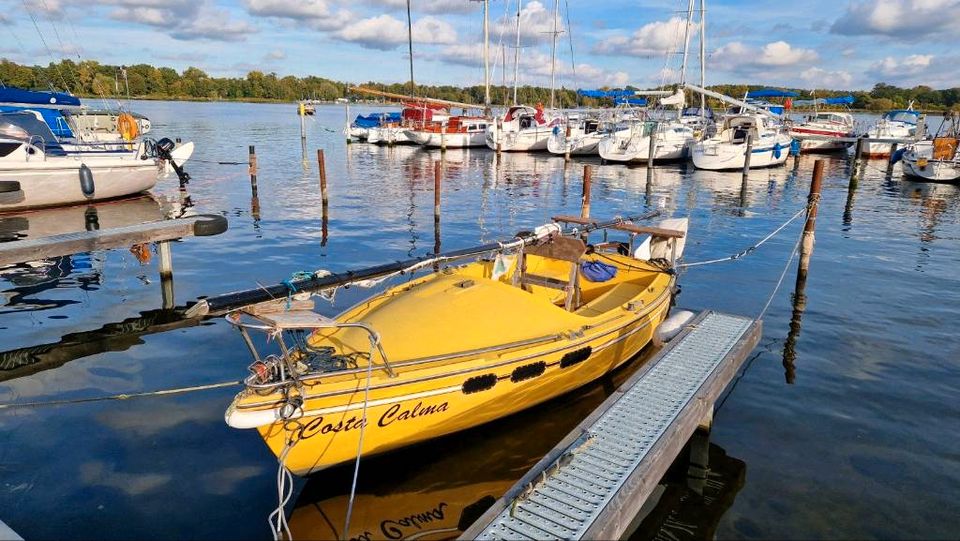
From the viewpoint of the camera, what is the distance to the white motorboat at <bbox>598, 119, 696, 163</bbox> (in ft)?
142

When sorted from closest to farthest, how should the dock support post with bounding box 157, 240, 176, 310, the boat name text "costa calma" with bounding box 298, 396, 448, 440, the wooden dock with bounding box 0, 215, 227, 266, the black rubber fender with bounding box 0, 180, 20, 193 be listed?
the boat name text "costa calma" with bounding box 298, 396, 448, 440 < the wooden dock with bounding box 0, 215, 227, 266 < the dock support post with bounding box 157, 240, 176, 310 < the black rubber fender with bounding box 0, 180, 20, 193

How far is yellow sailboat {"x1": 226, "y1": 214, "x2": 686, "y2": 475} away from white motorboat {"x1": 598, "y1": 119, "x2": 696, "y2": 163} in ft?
114

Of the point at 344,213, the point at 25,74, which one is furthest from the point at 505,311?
the point at 25,74

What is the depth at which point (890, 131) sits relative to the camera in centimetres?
5541

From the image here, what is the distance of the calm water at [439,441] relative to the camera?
6473mm

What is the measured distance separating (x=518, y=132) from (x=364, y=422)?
48.9 m

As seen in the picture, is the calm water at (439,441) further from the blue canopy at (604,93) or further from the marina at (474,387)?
the blue canopy at (604,93)

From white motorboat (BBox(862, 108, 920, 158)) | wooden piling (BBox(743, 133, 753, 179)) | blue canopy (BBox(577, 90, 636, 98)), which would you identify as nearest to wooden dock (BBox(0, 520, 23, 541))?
wooden piling (BBox(743, 133, 753, 179))

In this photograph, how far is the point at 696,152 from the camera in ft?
132

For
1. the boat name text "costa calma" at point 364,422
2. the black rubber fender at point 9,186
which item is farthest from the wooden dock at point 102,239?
the black rubber fender at point 9,186

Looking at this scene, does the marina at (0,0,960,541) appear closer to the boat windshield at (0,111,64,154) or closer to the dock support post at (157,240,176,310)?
the dock support post at (157,240,176,310)

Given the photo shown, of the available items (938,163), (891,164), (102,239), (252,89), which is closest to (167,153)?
(102,239)

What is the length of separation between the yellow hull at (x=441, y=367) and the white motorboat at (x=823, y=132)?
50.8 meters

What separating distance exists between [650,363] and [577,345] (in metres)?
1.18
